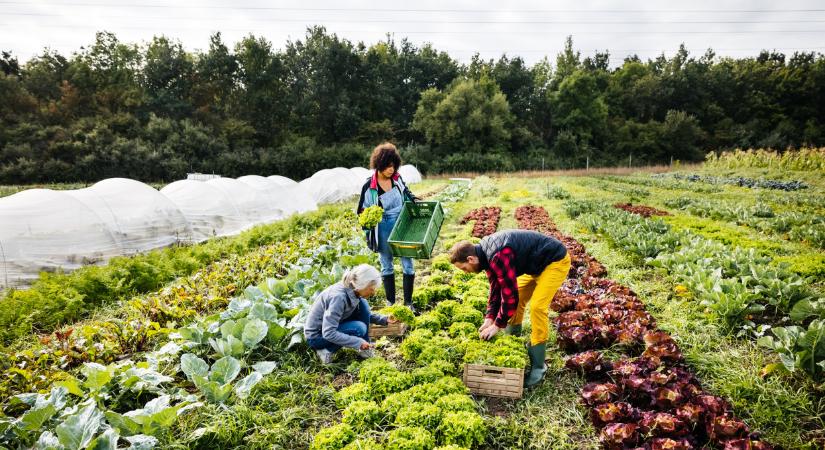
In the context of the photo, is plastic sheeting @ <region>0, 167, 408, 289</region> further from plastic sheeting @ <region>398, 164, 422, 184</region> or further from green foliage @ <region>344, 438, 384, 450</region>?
plastic sheeting @ <region>398, 164, 422, 184</region>

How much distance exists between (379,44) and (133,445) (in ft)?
205

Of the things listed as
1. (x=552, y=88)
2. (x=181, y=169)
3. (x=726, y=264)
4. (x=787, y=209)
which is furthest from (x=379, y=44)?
(x=726, y=264)

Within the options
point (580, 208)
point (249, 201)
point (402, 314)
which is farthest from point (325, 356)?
point (249, 201)

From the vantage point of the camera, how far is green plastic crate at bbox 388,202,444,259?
5023mm

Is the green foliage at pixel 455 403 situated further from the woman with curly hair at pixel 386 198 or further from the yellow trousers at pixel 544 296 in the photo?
the woman with curly hair at pixel 386 198

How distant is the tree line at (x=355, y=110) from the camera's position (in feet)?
119

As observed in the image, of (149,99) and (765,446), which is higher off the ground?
(149,99)

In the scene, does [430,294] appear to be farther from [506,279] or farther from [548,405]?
[548,405]

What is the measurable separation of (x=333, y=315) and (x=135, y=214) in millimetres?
8834

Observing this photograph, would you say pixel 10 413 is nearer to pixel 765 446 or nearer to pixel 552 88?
pixel 765 446

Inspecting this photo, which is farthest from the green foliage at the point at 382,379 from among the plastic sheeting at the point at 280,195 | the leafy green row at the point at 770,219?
the plastic sheeting at the point at 280,195

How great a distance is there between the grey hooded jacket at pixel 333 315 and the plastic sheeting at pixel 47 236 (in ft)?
23.2

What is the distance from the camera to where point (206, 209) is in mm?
12500

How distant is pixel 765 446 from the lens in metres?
2.82
